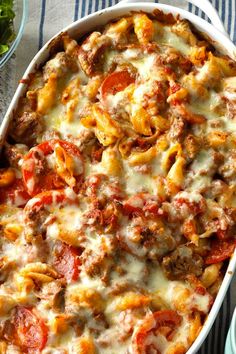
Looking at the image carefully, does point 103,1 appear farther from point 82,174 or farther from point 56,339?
point 56,339

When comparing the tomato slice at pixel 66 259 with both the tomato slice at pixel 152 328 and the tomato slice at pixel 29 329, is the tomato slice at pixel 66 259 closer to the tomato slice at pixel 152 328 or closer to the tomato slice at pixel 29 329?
the tomato slice at pixel 29 329

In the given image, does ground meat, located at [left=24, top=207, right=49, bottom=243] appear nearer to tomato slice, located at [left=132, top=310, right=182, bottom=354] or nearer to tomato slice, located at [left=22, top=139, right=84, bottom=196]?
tomato slice, located at [left=22, top=139, right=84, bottom=196]

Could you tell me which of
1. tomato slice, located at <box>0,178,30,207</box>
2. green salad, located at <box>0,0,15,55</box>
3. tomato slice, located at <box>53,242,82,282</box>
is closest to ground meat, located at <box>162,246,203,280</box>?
tomato slice, located at <box>53,242,82,282</box>

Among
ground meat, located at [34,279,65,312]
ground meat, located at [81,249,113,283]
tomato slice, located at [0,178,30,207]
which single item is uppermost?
tomato slice, located at [0,178,30,207]

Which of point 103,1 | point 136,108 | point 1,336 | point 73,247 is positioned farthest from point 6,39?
point 1,336

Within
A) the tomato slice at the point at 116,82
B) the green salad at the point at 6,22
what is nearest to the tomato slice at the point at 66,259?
the tomato slice at the point at 116,82

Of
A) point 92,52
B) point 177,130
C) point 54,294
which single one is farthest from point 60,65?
point 54,294
